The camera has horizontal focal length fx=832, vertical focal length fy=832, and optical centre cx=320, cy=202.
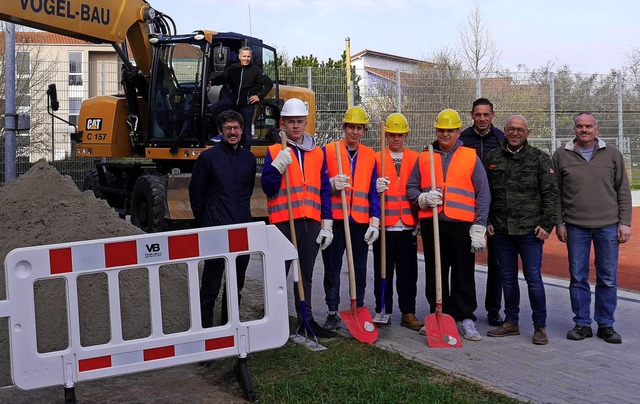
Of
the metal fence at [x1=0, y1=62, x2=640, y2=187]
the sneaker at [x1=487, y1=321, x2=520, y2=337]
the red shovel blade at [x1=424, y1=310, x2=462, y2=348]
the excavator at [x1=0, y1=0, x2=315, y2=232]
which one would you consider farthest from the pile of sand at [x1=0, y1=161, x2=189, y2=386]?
the metal fence at [x1=0, y1=62, x2=640, y2=187]

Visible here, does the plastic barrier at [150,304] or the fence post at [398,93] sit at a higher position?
the fence post at [398,93]

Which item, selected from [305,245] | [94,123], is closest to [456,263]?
[305,245]

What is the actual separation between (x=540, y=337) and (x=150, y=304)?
3.44 metres

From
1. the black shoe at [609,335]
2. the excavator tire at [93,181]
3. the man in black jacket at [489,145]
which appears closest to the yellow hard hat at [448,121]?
the man in black jacket at [489,145]

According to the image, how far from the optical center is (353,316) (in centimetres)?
721

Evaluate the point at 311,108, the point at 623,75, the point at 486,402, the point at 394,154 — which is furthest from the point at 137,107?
the point at 623,75

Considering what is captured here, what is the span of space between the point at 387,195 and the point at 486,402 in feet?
8.93

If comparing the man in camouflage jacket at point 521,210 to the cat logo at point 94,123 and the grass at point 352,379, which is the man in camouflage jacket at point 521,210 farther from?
the cat logo at point 94,123

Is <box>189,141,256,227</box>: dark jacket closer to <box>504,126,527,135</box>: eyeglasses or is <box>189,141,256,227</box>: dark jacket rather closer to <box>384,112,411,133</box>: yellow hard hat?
<box>384,112,411,133</box>: yellow hard hat

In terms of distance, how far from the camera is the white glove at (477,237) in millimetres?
7074

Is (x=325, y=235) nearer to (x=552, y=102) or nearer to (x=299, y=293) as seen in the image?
(x=299, y=293)

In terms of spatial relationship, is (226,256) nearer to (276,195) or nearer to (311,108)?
(276,195)

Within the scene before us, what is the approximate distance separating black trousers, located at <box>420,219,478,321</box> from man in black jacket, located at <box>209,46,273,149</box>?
4925 mm

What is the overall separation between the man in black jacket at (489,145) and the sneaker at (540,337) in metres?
0.67
